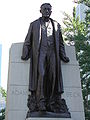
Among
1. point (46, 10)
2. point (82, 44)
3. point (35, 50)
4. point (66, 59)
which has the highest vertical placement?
point (82, 44)

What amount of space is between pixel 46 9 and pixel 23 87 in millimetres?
2634

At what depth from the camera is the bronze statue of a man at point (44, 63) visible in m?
8.67

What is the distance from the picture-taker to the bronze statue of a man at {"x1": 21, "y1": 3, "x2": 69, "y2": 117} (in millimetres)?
8672

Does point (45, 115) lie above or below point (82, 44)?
below

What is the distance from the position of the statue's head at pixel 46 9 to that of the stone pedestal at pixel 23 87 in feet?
4.32

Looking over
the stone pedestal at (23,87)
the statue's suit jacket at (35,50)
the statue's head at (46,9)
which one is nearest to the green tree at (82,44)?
the stone pedestal at (23,87)

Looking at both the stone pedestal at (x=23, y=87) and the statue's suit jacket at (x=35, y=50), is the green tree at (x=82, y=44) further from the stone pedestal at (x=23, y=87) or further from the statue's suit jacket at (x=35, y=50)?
the statue's suit jacket at (x=35, y=50)

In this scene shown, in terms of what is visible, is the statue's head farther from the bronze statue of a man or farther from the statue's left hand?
the statue's left hand

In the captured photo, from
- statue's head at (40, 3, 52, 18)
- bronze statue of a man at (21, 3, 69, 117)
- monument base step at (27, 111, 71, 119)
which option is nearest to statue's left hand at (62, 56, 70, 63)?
bronze statue of a man at (21, 3, 69, 117)

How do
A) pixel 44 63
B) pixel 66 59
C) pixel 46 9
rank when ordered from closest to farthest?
pixel 44 63 → pixel 46 9 → pixel 66 59

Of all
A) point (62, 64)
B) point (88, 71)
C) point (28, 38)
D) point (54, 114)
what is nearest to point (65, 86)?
point (62, 64)

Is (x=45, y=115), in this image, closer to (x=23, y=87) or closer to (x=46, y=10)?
(x=23, y=87)

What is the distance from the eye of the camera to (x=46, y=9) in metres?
9.40

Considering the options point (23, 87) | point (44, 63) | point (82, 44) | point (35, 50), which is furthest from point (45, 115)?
point (82, 44)
